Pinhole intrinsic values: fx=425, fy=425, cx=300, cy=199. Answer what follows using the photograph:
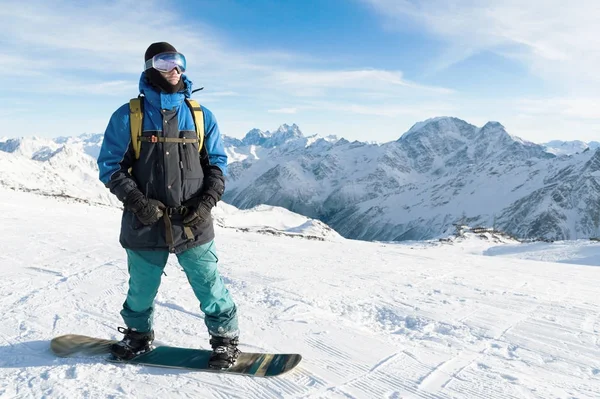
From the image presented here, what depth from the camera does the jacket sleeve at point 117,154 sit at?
4211 millimetres

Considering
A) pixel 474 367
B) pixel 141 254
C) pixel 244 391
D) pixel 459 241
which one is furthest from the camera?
pixel 459 241

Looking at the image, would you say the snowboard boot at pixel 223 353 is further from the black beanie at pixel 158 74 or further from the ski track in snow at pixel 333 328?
the black beanie at pixel 158 74

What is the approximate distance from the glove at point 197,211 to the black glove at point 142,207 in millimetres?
295

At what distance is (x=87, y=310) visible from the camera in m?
6.48

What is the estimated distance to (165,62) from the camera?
14.4 ft

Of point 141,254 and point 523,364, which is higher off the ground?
point 141,254

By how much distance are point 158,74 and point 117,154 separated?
94cm

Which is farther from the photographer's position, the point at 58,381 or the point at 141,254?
the point at 141,254

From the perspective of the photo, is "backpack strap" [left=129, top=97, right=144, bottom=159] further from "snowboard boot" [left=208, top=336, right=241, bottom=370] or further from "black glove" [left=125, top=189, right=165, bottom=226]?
"snowboard boot" [left=208, top=336, right=241, bottom=370]

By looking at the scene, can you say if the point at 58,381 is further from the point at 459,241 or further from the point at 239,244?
the point at 459,241

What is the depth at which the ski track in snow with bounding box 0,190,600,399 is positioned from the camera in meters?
4.34

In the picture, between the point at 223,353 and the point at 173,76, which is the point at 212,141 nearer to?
A: the point at 173,76

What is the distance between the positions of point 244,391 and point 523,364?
10.8 feet

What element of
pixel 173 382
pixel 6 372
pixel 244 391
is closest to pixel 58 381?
pixel 6 372
